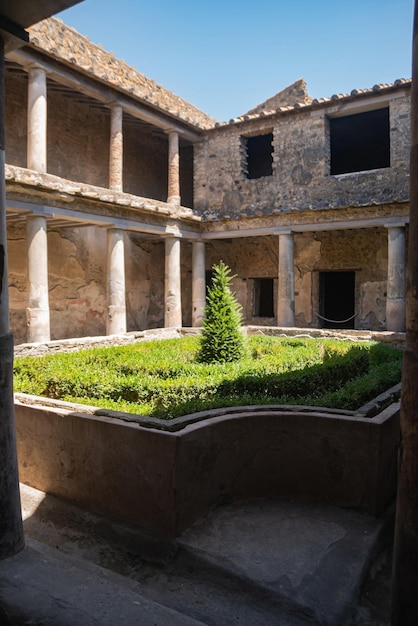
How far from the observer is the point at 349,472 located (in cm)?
409

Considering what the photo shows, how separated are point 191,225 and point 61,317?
438 centimetres

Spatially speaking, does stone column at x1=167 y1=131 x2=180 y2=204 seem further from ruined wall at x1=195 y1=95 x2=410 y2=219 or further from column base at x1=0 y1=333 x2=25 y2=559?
column base at x1=0 y1=333 x2=25 y2=559

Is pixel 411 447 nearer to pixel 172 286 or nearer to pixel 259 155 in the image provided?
pixel 172 286

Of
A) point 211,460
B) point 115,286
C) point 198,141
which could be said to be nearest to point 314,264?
point 198,141

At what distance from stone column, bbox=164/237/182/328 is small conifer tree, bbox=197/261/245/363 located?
4436 mm

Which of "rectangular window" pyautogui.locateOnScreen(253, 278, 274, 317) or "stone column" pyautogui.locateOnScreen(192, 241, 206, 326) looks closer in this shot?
"stone column" pyautogui.locateOnScreen(192, 241, 206, 326)

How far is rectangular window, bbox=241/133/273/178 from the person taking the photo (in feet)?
52.4

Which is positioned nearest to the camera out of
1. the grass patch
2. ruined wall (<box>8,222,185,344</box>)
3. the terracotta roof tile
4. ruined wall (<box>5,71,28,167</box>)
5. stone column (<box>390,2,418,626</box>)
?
stone column (<box>390,2,418,626</box>)

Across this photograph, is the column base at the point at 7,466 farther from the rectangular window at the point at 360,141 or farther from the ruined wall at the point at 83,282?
the rectangular window at the point at 360,141

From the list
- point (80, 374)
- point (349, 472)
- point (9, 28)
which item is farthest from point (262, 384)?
point (9, 28)

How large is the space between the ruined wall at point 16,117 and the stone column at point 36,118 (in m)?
2.26

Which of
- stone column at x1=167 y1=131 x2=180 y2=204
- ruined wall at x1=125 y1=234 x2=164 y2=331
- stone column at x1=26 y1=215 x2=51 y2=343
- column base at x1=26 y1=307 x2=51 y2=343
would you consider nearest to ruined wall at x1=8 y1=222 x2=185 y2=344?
ruined wall at x1=125 y1=234 x2=164 y2=331

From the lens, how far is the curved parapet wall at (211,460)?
12.1ft

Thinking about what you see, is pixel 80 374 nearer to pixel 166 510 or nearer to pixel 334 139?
pixel 166 510
